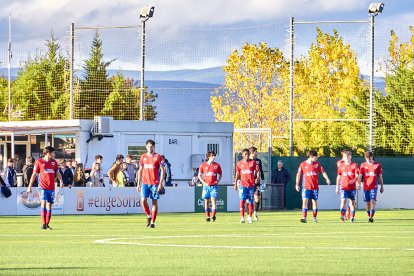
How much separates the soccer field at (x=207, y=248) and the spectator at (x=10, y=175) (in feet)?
21.7

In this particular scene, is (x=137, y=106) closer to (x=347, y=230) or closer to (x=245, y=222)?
(x=245, y=222)

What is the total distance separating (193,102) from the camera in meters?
64.1

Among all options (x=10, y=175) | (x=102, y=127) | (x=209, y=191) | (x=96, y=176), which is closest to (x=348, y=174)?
(x=209, y=191)

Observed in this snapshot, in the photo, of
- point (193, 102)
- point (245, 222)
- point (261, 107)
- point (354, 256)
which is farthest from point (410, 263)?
point (261, 107)

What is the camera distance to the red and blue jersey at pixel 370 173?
110 ft

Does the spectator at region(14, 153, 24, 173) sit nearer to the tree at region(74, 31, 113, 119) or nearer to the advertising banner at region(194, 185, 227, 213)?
the advertising banner at region(194, 185, 227, 213)

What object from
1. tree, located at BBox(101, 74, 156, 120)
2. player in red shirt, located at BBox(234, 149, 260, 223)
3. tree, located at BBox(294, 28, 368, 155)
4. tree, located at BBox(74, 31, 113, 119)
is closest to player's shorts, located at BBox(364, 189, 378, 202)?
player in red shirt, located at BBox(234, 149, 260, 223)

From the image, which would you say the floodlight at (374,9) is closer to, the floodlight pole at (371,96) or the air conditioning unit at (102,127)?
the floodlight pole at (371,96)

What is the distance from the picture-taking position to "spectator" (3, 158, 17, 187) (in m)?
38.7

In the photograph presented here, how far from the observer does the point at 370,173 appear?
110 ft

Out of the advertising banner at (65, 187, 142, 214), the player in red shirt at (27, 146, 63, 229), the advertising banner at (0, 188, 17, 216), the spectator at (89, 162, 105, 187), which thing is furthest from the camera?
the spectator at (89, 162, 105, 187)

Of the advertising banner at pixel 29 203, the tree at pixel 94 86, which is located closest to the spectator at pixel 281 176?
the advertising banner at pixel 29 203

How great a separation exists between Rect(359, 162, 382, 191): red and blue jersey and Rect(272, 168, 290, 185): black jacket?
1080 centimetres

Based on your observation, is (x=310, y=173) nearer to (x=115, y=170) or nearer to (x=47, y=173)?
(x=47, y=173)
